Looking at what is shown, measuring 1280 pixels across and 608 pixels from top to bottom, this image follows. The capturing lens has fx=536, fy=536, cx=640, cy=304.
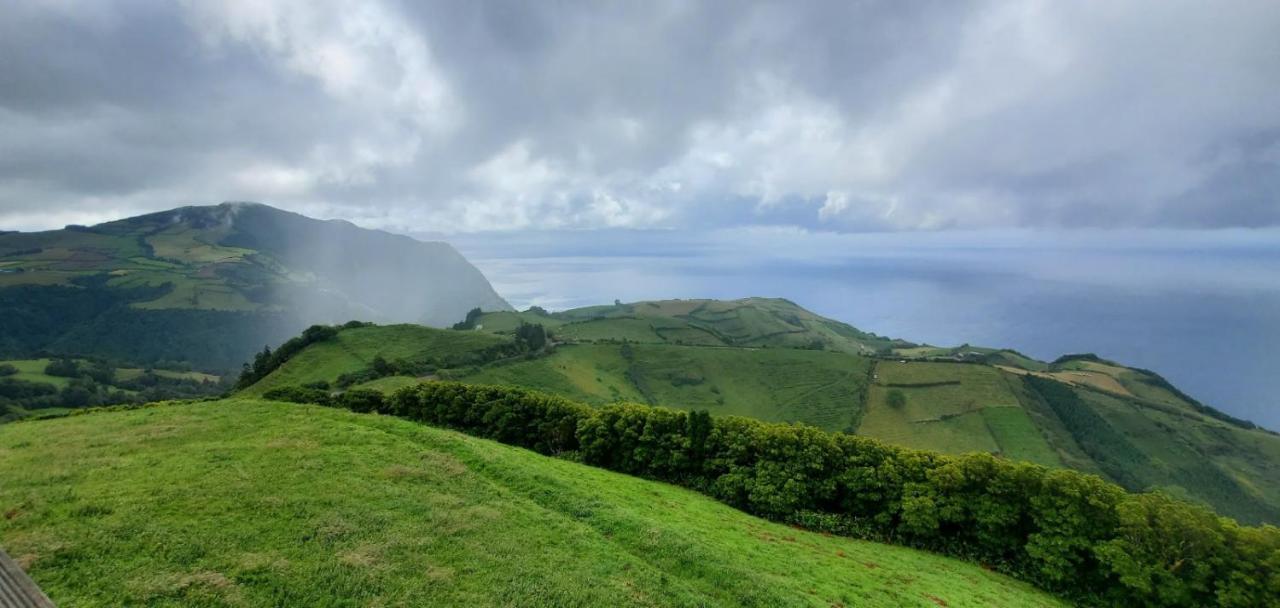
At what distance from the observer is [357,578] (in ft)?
58.4

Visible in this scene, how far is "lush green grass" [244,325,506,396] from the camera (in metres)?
97.6

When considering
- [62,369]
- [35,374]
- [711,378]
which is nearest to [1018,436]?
[711,378]

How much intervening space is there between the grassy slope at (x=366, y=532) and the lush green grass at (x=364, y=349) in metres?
67.6

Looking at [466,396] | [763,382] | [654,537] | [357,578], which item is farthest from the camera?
[763,382]

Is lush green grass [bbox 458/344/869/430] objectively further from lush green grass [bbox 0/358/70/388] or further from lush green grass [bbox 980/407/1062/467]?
lush green grass [bbox 0/358/70/388]

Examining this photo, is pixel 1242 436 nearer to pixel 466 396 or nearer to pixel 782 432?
pixel 782 432

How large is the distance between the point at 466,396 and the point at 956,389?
125636mm

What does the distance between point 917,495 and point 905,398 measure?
103 meters

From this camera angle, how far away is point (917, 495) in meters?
38.9

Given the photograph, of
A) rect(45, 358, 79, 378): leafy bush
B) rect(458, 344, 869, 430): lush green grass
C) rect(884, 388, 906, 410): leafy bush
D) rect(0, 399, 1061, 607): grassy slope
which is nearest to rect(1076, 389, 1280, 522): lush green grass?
rect(884, 388, 906, 410): leafy bush

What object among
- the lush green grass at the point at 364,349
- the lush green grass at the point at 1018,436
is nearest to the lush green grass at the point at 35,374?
the lush green grass at the point at 364,349

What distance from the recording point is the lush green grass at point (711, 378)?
12131cm

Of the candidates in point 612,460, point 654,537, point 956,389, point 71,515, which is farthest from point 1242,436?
point 71,515

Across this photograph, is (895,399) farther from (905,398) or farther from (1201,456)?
(1201,456)
